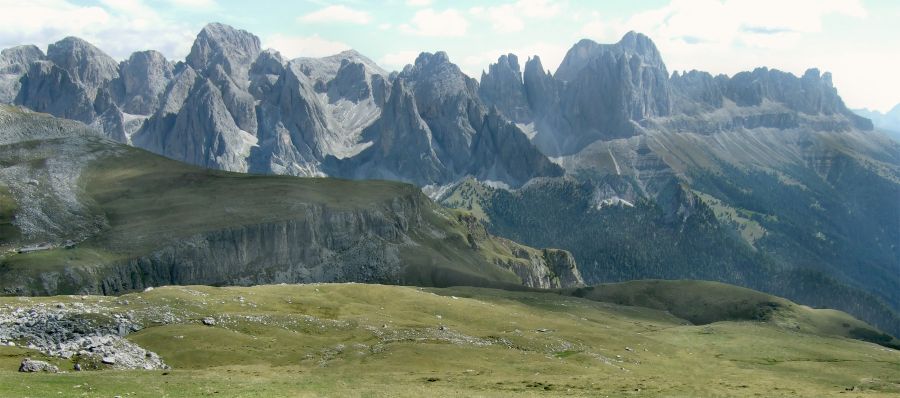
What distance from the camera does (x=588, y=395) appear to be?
7462cm

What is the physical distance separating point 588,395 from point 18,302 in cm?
7493

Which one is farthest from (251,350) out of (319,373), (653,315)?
(653,315)

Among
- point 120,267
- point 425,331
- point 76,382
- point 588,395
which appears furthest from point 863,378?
point 120,267

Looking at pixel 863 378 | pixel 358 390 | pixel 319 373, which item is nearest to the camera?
pixel 358 390

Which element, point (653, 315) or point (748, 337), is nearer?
point (748, 337)

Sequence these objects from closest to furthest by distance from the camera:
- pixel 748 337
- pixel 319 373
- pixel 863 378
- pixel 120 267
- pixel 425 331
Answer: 1. pixel 319 373
2. pixel 863 378
3. pixel 425 331
4. pixel 748 337
5. pixel 120 267

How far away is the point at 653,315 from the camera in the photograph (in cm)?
19512

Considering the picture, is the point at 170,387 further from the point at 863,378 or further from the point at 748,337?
the point at 748,337

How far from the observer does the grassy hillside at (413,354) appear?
74.6 meters

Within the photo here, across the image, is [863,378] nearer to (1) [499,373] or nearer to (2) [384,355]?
(1) [499,373]

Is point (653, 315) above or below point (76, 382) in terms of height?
below

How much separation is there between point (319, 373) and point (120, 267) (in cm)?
12247

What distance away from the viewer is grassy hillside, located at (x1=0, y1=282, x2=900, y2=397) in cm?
7456

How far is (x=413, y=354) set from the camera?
96.2 metres
